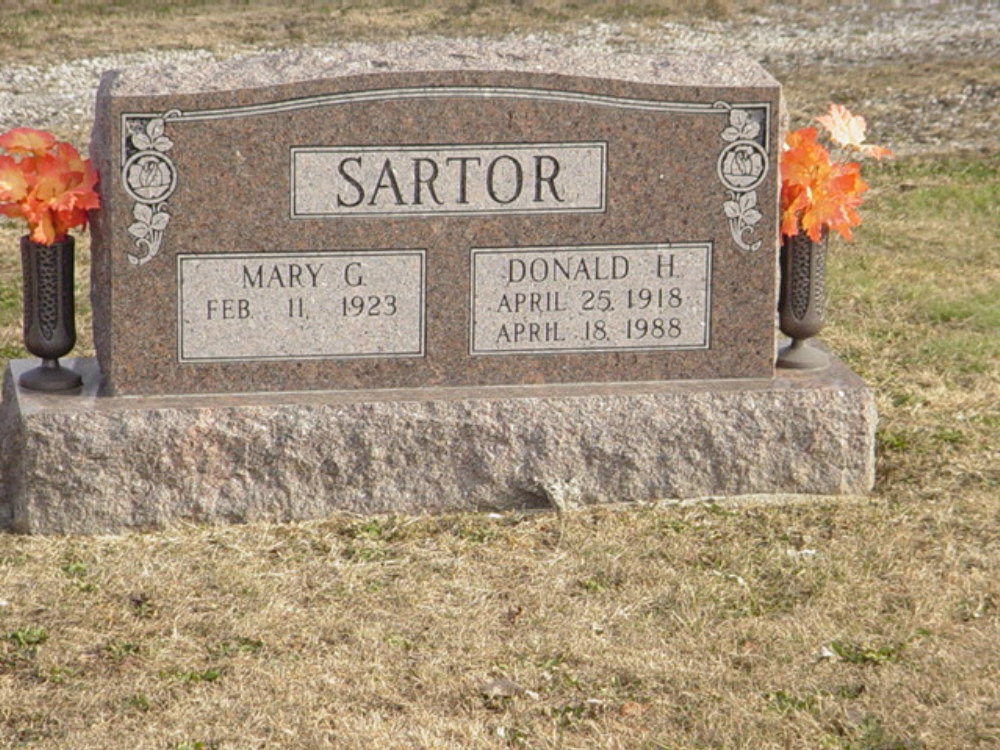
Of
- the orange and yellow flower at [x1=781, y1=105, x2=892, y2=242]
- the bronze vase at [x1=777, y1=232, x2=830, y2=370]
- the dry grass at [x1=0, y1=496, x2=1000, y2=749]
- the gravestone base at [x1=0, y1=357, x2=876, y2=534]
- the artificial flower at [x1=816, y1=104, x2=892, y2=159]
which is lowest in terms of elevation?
the dry grass at [x1=0, y1=496, x2=1000, y2=749]

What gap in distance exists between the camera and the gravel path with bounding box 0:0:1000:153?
39.5ft

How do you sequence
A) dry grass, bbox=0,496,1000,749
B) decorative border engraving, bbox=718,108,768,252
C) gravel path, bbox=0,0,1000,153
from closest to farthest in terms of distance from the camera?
dry grass, bbox=0,496,1000,749, decorative border engraving, bbox=718,108,768,252, gravel path, bbox=0,0,1000,153

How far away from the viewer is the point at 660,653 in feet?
14.5

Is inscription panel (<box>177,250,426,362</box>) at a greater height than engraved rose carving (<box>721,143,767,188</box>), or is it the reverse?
engraved rose carving (<box>721,143,767,188</box>)

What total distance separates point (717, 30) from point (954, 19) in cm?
279

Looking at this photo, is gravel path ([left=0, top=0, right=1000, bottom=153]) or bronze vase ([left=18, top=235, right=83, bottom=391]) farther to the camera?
gravel path ([left=0, top=0, right=1000, bottom=153])

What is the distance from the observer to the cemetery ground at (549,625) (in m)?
4.04

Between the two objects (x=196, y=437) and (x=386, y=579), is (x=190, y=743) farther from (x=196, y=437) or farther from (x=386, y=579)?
(x=196, y=437)

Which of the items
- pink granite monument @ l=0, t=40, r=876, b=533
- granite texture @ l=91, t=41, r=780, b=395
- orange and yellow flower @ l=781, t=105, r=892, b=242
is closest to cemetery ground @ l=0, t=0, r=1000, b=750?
pink granite monument @ l=0, t=40, r=876, b=533

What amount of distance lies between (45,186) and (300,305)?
830 mm

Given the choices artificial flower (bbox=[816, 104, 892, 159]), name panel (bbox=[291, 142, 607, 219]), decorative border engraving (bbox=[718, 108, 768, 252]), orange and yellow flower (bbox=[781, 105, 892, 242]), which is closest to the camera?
name panel (bbox=[291, 142, 607, 219])

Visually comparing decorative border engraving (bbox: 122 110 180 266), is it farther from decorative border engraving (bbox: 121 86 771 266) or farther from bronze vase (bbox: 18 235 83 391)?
bronze vase (bbox: 18 235 83 391)

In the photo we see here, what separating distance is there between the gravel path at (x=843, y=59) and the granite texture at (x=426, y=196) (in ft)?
20.3

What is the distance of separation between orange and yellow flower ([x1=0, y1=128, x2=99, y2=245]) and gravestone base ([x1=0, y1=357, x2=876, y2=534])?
52cm
